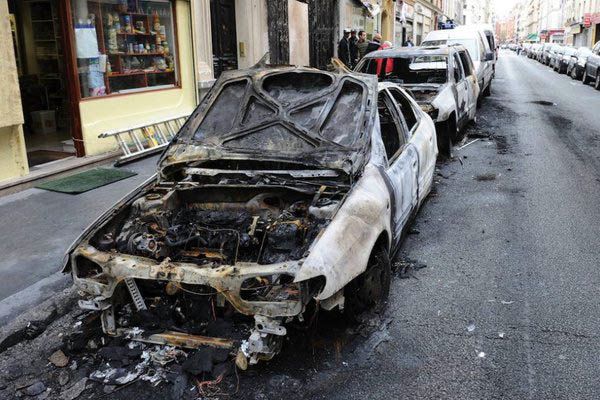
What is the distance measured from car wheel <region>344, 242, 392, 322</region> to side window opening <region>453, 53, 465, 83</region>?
681 cm

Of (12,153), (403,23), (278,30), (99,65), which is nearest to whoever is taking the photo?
(12,153)

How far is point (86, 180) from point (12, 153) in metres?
1.01

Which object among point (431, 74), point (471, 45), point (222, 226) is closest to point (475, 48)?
point (471, 45)

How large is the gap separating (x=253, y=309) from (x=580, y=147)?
29.0 feet

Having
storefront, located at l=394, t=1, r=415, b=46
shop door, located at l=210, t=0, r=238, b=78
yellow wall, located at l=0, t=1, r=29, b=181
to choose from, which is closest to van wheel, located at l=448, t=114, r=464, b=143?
shop door, located at l=210, t=0, r=238, b=78

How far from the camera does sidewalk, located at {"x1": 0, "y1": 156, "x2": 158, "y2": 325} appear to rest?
4.58 meters

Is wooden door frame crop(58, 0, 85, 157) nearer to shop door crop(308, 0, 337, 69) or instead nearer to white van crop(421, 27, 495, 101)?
white van crop(421, 27, 495, 101)

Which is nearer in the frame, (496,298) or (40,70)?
(496,298)

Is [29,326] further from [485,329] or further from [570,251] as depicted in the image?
[570,251]

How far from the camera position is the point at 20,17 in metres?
10.9

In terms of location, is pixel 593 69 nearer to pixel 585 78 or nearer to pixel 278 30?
pixel 585 78

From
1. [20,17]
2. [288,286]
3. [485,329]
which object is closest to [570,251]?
[485,329]

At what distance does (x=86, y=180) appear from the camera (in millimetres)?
7793

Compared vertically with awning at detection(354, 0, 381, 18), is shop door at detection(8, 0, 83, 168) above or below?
below
